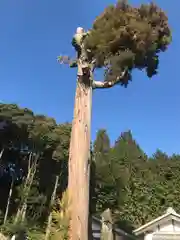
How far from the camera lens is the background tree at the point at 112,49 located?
7621 mm

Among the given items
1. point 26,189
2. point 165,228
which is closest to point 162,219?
point 165,228

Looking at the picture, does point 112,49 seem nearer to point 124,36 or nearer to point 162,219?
point 124,36

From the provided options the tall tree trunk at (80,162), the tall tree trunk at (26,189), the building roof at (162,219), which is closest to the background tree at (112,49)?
the tall tree trunk at (80,162)

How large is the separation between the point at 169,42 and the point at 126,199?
57.2 feet

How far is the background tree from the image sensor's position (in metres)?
7.62

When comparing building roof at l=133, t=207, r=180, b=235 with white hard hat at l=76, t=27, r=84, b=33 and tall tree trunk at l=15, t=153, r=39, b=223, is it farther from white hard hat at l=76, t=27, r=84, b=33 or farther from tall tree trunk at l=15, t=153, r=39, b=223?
tall tree trunk at l=15, t=153, r=39, b=223

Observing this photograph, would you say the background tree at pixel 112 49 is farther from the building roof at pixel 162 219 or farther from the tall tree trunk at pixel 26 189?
the tall tree trunk at pixel 26 189

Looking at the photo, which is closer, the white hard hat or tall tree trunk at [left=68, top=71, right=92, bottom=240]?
tall tree trunk at [left=68, top=71, right=92, bottom=240]

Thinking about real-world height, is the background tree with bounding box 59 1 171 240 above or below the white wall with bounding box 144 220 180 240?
above

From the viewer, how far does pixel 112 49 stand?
8609 mm

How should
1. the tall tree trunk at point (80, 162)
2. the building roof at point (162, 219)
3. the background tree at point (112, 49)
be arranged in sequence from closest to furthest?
the tall tree trunk at point (80, 162) → the background tree at point (112, 49) → the building roof at point (162, 219)

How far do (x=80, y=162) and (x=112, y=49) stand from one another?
312 centimetres

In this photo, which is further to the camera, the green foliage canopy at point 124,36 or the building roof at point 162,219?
the building roof at point 162,219

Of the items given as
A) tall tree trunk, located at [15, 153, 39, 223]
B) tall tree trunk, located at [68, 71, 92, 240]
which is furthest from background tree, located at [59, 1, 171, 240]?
tall tree trunk, located at [15, 153, 39, 223]
